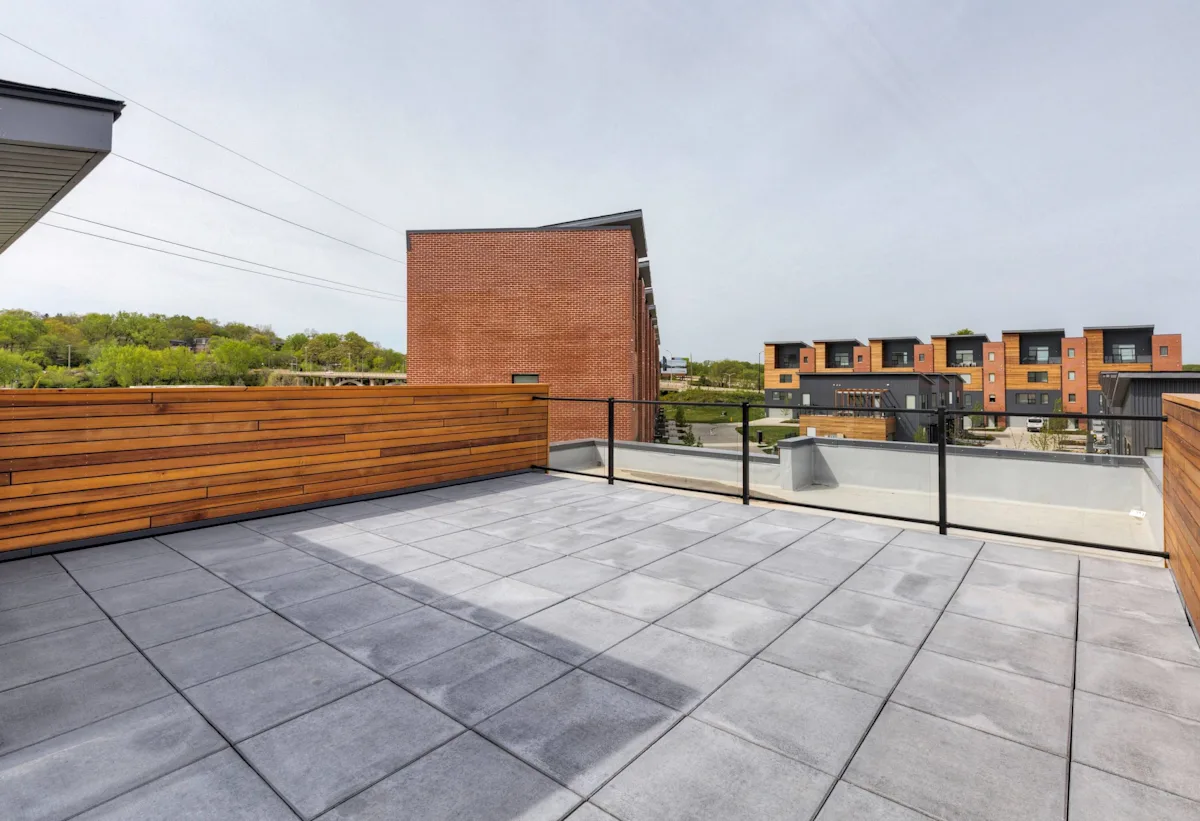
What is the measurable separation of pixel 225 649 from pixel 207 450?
3.04 meters

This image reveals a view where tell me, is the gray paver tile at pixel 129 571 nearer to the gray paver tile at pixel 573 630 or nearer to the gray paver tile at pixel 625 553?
the gray paver tile at pixel 573 630

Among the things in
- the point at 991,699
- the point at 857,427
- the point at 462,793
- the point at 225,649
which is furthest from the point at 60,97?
the point at 857,427

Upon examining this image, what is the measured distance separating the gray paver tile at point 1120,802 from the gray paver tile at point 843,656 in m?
0.65

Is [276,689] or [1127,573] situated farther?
[1127,573]

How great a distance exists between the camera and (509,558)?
4090 millimetres

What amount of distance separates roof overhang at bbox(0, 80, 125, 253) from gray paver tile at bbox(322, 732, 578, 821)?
13.8ft

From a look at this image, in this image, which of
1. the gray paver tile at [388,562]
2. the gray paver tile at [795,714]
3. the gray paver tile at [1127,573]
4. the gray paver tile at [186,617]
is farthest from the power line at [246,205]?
the gray paver tile at [1127,573]

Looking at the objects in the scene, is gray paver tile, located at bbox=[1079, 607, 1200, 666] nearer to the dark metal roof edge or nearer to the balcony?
the balcony

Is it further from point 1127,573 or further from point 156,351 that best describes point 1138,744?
point 156,351

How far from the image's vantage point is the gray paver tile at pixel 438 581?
340 cm

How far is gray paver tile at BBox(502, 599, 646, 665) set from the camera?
2.66 m

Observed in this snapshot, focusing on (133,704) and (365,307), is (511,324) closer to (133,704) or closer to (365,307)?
(133,704)

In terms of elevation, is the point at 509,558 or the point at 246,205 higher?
the point at 246,205

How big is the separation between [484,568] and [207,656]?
64.1 inches
